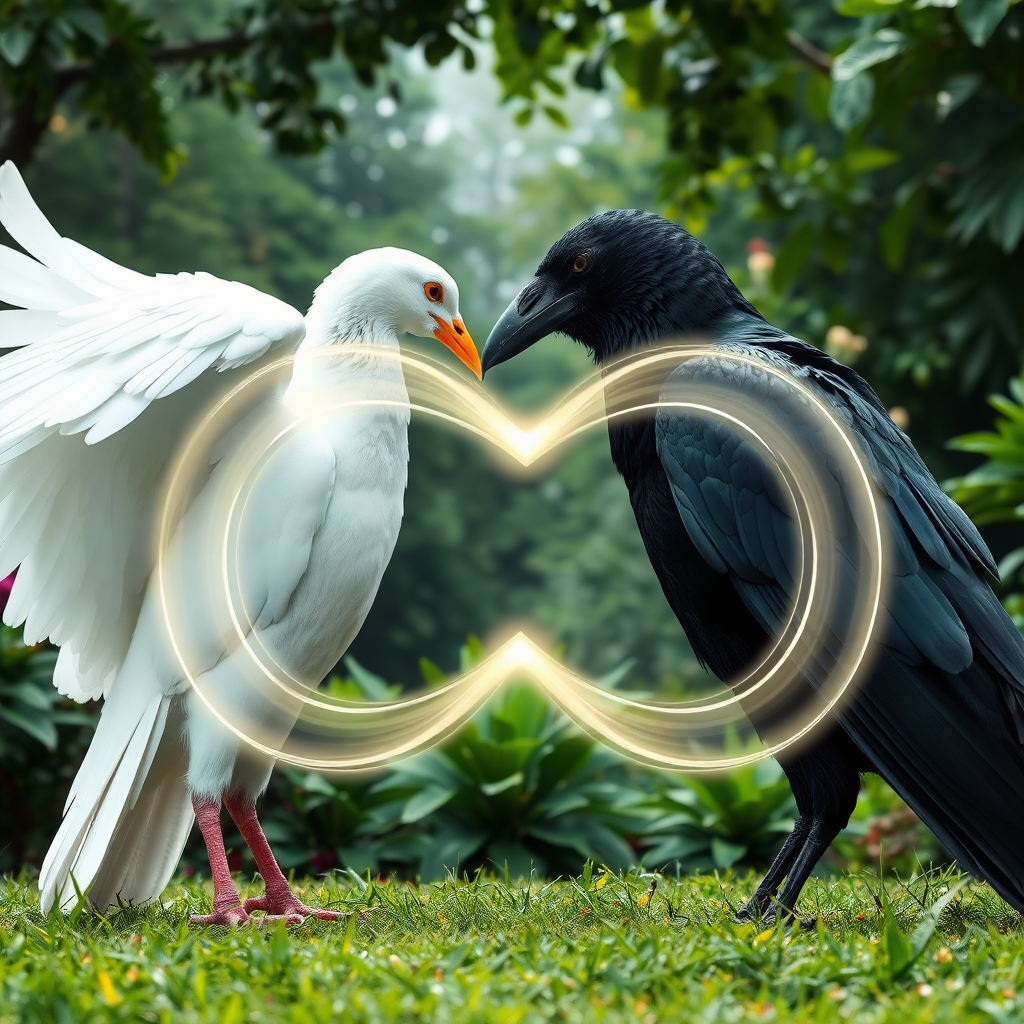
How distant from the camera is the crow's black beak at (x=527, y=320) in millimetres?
3553

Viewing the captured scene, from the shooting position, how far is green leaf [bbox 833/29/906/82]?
4.93 meters

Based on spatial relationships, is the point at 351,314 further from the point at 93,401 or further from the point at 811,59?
the point at 811,59

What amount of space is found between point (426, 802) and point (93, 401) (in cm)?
279

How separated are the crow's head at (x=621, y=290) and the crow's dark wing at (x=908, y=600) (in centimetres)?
34

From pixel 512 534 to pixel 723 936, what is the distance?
20556 mm

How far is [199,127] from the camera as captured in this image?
63.8 ft

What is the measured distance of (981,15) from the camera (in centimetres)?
423

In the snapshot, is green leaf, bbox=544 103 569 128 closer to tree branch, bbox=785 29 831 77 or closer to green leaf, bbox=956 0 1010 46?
tree branch, bbox=785 29 831 77

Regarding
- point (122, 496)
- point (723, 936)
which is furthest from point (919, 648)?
point (122, 496)

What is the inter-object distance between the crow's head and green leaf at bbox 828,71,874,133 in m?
1.87

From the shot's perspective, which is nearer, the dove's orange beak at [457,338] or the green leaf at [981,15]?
the dove's orange beak at [457,338]

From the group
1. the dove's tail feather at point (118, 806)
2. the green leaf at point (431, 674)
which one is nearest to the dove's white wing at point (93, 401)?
the dove's tail feather at point (118, 806)

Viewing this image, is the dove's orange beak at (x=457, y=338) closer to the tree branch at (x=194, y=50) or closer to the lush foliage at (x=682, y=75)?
the lush foliage at (x=682, y=75)

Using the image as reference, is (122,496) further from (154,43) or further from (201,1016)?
(154,43)
